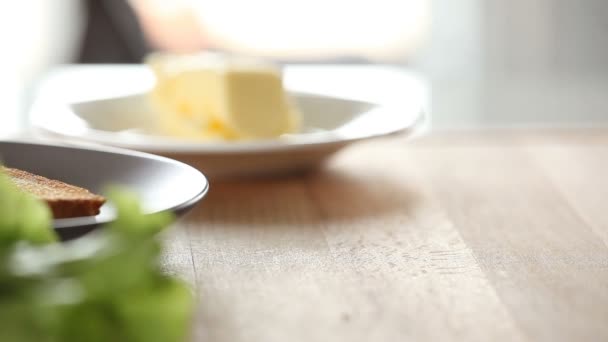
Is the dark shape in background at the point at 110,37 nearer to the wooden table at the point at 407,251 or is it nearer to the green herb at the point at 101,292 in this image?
the wooden table at the point at 407,251

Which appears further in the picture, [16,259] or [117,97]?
[117,97]

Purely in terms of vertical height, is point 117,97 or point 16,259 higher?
point 16,259

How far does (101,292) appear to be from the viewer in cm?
39

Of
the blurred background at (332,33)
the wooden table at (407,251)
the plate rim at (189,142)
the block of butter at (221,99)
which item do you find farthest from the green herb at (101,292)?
the blurred background at (332,33)

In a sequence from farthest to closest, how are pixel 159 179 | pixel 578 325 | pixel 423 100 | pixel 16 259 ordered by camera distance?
pixel 423 100
pixel 159 179
pixel 578 325
pixel 16 259

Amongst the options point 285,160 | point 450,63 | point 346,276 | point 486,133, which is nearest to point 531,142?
point 486,133

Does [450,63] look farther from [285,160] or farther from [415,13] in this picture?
[285,160]

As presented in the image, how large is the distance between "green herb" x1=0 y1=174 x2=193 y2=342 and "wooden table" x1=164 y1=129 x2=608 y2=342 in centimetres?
17

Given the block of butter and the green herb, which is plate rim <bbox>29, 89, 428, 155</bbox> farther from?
the green herb

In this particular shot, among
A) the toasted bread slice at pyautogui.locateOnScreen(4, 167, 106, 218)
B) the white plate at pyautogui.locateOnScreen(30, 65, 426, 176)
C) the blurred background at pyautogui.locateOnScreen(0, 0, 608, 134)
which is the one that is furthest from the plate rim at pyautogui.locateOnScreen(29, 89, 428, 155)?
the blurred background at pyautogui.locateOnScreen(0, 0, 608, 134)

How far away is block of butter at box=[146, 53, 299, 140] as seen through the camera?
1058 millimetres

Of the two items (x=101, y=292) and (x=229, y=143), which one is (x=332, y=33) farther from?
(x=101, y=292)

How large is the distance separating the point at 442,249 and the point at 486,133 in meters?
0.53

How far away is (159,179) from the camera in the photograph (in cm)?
74
